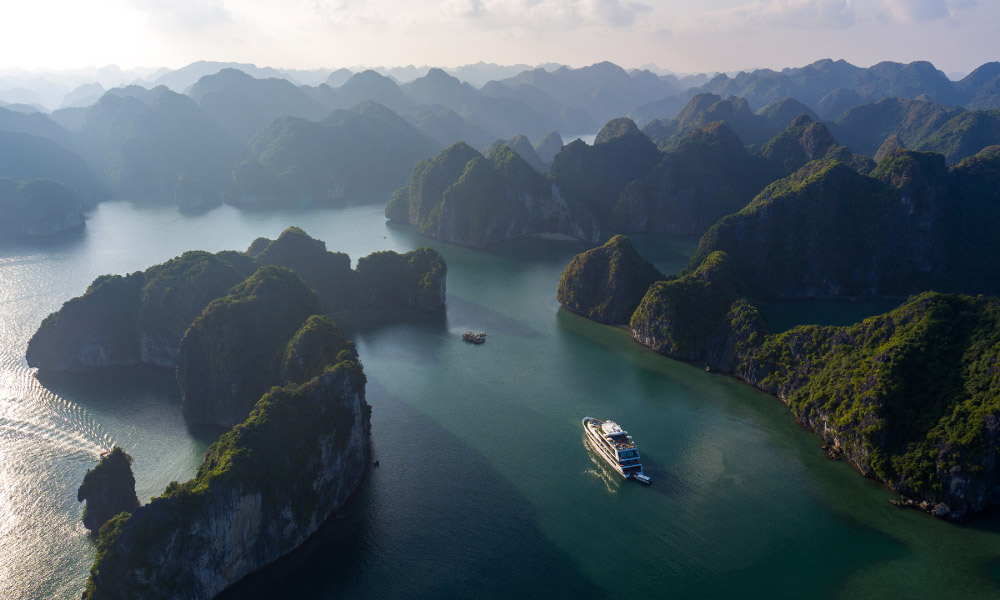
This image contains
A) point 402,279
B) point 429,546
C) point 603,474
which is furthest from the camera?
point 402,279

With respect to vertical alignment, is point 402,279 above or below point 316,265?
below

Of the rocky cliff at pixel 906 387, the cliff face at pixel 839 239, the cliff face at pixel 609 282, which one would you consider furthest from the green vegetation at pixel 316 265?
the cliff face at pixel 839 239

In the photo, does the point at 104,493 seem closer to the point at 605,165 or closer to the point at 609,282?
the point at 609,282

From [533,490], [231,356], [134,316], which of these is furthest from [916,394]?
[134,316]

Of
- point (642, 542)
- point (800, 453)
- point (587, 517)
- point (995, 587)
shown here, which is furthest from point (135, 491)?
point (995, 587)

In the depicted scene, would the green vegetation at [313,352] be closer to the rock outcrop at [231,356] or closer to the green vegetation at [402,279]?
the rock outcrop at [231,356]

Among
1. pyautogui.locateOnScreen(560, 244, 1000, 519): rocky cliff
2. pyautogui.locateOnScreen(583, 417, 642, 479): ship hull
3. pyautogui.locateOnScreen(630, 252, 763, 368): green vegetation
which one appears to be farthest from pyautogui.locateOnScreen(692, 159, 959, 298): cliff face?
pyautogui.locateOnScreen(583, 417, 642, 479): ship hull
